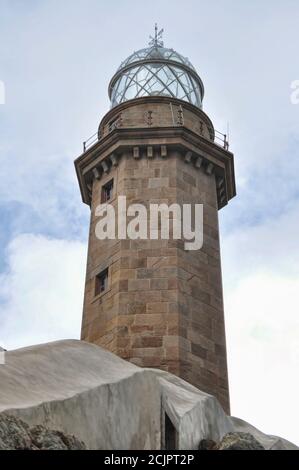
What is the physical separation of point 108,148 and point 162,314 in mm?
5934

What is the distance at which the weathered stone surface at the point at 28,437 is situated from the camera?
7.01m

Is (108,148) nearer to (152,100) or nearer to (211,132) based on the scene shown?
(152,100)

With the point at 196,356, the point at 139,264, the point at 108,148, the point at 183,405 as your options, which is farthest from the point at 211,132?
the point at 183,405

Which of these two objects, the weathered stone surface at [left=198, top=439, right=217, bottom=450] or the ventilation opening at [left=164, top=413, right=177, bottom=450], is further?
the weathered stone surface at [left=198, top=439, right=217, bottom=450]

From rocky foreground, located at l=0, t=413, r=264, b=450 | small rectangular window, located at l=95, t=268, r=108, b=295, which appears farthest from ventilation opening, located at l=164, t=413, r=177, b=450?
small rectangular window, located at l=95, t=268, r=108, b=295

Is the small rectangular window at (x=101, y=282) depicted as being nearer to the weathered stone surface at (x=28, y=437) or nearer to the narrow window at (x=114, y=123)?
the narrow window at (x=114, y=123)

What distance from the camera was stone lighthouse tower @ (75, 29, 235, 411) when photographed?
1644 cm

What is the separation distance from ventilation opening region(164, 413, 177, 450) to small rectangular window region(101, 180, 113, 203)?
9.78 meters

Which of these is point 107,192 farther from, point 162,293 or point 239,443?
point 239,443
